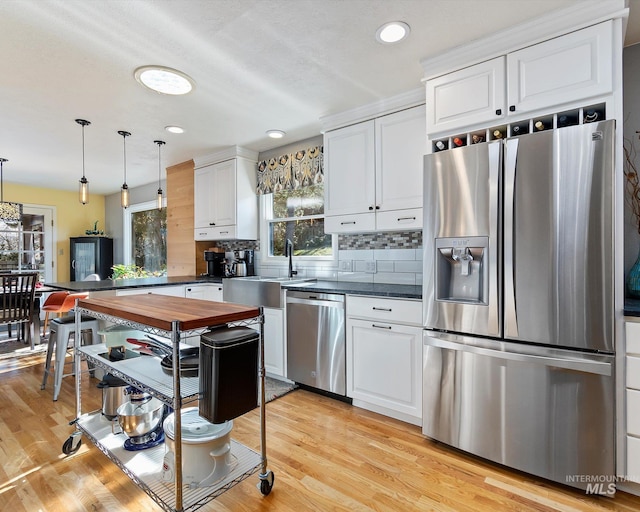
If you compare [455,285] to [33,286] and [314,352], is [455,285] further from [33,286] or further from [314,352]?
[33,286]

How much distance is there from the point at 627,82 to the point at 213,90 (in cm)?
272

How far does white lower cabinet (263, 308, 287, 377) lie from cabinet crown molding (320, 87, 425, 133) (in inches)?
67.5

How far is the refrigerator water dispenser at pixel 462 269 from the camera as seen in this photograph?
190cm

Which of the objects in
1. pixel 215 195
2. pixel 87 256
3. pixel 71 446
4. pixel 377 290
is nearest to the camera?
pixel 71 446

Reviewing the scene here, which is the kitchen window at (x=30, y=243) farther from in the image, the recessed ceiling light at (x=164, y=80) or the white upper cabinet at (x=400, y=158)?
the white upper cabinet at (x=400, y=158)

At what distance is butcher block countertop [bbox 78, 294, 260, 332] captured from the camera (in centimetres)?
137

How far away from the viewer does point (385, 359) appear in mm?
2402

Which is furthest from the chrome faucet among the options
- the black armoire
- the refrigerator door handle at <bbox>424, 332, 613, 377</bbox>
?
the black armoire

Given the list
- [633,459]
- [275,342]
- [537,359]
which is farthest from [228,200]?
[633,459]

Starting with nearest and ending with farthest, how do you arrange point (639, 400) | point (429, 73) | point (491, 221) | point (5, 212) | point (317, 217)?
point (639, 400), point (491, 221), point (429, 73), point (317, 217), point (5, 212)

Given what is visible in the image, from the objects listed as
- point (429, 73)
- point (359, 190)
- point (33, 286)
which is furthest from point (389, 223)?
point (33, 286)

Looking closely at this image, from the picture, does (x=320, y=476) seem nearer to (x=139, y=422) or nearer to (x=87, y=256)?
(x=139, y=422)

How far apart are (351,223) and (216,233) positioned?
1895 millimetres

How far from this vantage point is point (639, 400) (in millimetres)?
1583
